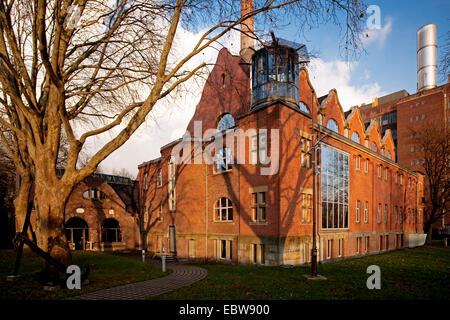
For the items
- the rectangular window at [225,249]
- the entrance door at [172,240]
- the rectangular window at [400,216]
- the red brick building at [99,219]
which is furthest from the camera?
the rectangular window at [400,216]

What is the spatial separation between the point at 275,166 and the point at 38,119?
1186cm

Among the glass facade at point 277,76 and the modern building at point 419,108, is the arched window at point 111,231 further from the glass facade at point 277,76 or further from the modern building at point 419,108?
the modern building at point 419,108

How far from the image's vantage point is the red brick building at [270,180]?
16.6 meters

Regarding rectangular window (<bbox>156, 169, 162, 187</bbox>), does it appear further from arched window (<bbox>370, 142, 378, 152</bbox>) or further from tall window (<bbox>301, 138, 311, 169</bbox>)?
arched window (<bbox>370, 142, 378, 152</bbox>)

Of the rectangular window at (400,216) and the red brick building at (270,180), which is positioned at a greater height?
the red brick building at (270,180)

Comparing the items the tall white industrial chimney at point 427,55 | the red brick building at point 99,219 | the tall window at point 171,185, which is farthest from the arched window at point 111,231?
the tall white industrial chimney at point 427,55

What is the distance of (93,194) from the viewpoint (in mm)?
31922

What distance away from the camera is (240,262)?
59.2 ft

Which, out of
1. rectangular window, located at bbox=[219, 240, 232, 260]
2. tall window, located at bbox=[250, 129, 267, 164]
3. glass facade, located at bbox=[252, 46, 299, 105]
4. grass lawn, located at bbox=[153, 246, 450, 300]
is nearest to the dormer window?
glass facade, located at bbox=[252, 46, 299, 105]

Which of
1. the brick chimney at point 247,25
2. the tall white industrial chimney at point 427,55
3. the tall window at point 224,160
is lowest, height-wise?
the tall window at point 224,160

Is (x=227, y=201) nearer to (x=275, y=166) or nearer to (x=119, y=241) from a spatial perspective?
(x=275, y=166)

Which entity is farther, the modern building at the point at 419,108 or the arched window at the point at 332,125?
the modern building at the point at 419,108

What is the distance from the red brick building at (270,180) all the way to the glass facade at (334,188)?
7 cm

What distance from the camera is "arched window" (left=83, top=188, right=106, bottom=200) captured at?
31.4 meters
